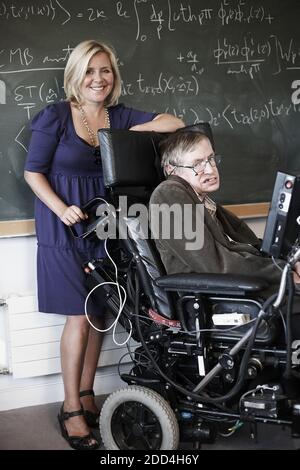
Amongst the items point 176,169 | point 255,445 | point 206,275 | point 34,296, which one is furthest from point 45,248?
point 255,445

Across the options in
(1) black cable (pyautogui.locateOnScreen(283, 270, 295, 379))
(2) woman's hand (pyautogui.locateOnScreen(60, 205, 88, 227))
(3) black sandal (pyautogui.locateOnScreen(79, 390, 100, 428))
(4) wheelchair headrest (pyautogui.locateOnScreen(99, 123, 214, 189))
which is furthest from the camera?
(3) black sandal (pyautogui.locateOnScreen(79, 390, 100, 428))

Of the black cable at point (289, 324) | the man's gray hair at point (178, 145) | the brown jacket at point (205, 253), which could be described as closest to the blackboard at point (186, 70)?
the man's gray hair at point (178, 145)

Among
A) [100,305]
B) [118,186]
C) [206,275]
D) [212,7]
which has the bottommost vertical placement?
[100,305]

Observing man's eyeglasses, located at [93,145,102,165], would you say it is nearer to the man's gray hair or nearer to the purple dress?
the purple dress

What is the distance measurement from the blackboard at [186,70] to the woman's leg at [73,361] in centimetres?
58

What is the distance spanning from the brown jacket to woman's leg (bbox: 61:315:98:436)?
64 centimetres

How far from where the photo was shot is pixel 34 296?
3213mm

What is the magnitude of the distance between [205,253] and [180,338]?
32cm

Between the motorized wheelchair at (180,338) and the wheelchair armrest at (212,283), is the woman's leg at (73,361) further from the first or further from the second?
the wheelchair armrest at (212,283)

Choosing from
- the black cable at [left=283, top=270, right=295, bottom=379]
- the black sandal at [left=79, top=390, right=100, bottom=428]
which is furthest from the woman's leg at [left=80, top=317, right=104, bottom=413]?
the black cable at [left=283, top=270, right=295, bottom=379]

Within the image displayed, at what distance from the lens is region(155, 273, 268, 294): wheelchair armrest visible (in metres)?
2.26

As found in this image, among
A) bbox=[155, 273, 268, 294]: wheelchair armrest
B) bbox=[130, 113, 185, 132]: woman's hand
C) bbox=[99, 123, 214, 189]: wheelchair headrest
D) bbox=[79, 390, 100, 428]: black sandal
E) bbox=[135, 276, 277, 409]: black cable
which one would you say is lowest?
bbox=[79, 390, 100, 428]: black sandal
